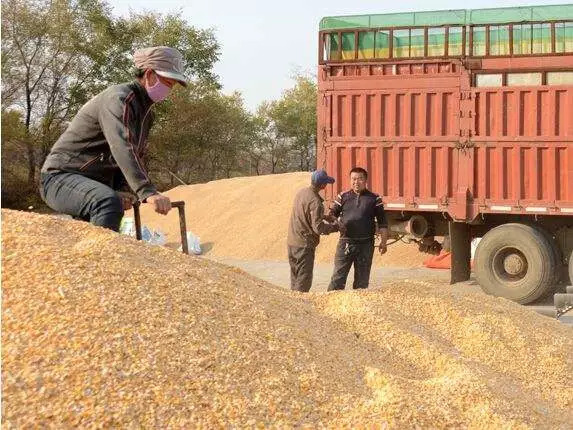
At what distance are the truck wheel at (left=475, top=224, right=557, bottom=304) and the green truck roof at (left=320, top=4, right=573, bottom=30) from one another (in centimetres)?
260

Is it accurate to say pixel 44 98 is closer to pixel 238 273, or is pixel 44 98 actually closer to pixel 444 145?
pixel 444 145

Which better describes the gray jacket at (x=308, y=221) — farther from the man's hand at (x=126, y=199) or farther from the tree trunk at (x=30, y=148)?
the tree trunk at (x=30, y=148)

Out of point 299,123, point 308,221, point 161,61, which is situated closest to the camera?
point 161,61

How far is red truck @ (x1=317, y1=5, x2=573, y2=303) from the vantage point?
30.8ft

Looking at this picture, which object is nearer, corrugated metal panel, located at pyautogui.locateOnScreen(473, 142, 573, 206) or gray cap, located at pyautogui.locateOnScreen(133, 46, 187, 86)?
gray cap, located at pyautogui.locateOnScreen(133, 46, 187, 86)

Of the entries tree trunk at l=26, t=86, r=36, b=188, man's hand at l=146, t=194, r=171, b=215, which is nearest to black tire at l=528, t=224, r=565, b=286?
man's hand at l=146, t=194, r=171, b=215

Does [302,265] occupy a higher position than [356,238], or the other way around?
[356,238]

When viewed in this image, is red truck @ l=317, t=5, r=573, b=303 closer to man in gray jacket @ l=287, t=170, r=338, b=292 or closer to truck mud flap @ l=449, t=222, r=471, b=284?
truck mud flap @ l=449, t=222, r=471, b=284

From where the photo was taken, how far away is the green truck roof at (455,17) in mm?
9477

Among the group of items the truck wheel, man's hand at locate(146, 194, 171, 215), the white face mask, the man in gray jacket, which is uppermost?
the white face mask

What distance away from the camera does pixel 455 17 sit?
32.4 ft

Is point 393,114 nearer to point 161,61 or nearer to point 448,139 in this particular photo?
point 448,139

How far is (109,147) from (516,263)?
6.74 metres

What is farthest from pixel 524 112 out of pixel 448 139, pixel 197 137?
pixel 197 137
